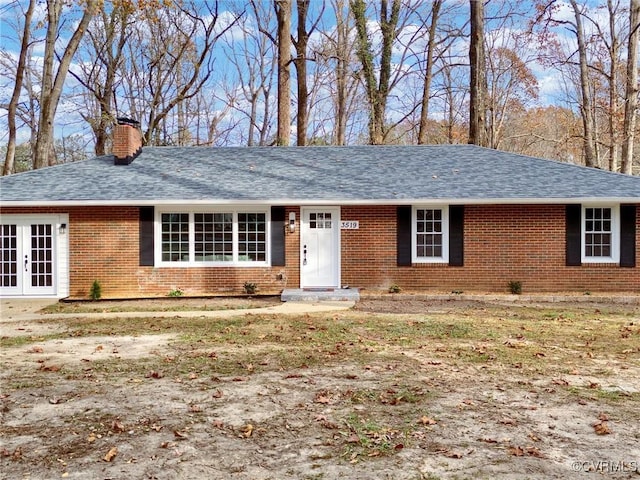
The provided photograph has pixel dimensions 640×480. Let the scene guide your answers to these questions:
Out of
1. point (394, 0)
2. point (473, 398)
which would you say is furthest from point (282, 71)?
point (473, 398)

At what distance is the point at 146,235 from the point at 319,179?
4977 millimetres

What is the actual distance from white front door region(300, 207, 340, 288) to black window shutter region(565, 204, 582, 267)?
235 inches

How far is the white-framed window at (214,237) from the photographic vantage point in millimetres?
13961

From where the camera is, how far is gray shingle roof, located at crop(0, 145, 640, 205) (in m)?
13.6

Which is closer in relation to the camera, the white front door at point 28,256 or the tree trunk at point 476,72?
the white front door at point 28,256

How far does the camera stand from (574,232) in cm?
1373

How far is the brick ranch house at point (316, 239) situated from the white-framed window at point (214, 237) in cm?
3

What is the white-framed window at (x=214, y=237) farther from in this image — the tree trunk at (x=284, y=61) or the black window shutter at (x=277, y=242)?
the tree trunk at (x=284, y=61)

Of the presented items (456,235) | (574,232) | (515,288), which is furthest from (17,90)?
(574,232)

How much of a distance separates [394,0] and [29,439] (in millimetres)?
27422

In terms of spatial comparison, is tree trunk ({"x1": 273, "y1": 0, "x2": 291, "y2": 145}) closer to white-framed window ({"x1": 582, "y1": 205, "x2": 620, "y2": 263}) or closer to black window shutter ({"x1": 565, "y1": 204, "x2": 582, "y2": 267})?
black window shutter ({"x1": 565, "y1": 204, "x2": 582, "y2": 267})

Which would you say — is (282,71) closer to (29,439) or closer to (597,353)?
(597,353)

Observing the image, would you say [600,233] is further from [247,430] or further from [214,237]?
[247,430]

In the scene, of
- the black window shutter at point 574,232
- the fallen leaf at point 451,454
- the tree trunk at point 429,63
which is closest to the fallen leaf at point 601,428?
the fallen leaf at point 451,454
